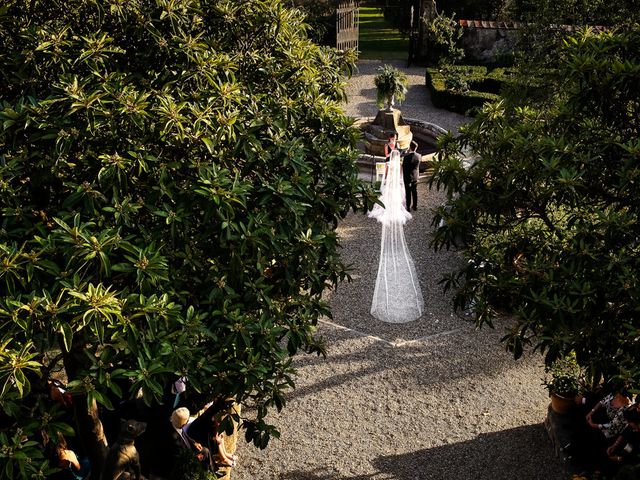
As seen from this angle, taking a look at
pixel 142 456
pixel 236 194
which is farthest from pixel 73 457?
pixel 236 194

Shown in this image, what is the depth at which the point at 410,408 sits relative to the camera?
9555mm

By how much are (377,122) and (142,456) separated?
14.1m

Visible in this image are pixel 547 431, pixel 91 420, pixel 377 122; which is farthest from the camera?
pixel 377 122

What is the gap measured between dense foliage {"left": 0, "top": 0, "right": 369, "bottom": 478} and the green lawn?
84.4 ft

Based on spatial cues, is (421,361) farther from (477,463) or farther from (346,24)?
(346,24)

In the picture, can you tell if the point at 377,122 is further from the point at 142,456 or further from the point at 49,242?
the point at 49,242

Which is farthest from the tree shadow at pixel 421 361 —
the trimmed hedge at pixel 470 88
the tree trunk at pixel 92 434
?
the trimmed hedge at pixel 470 88

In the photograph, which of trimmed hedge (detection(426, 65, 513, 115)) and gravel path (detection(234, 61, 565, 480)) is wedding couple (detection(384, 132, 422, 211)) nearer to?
gravel path (detection(234, 61, 565, 480))

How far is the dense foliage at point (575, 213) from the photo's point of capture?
18.9ft

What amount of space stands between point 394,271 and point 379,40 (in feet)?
→ 81.0

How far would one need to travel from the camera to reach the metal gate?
27.5 meters

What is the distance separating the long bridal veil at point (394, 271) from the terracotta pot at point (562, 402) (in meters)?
3.28

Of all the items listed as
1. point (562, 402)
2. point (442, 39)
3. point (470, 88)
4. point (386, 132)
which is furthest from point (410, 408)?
point (442, 39)

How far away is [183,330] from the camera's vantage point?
5402mm
